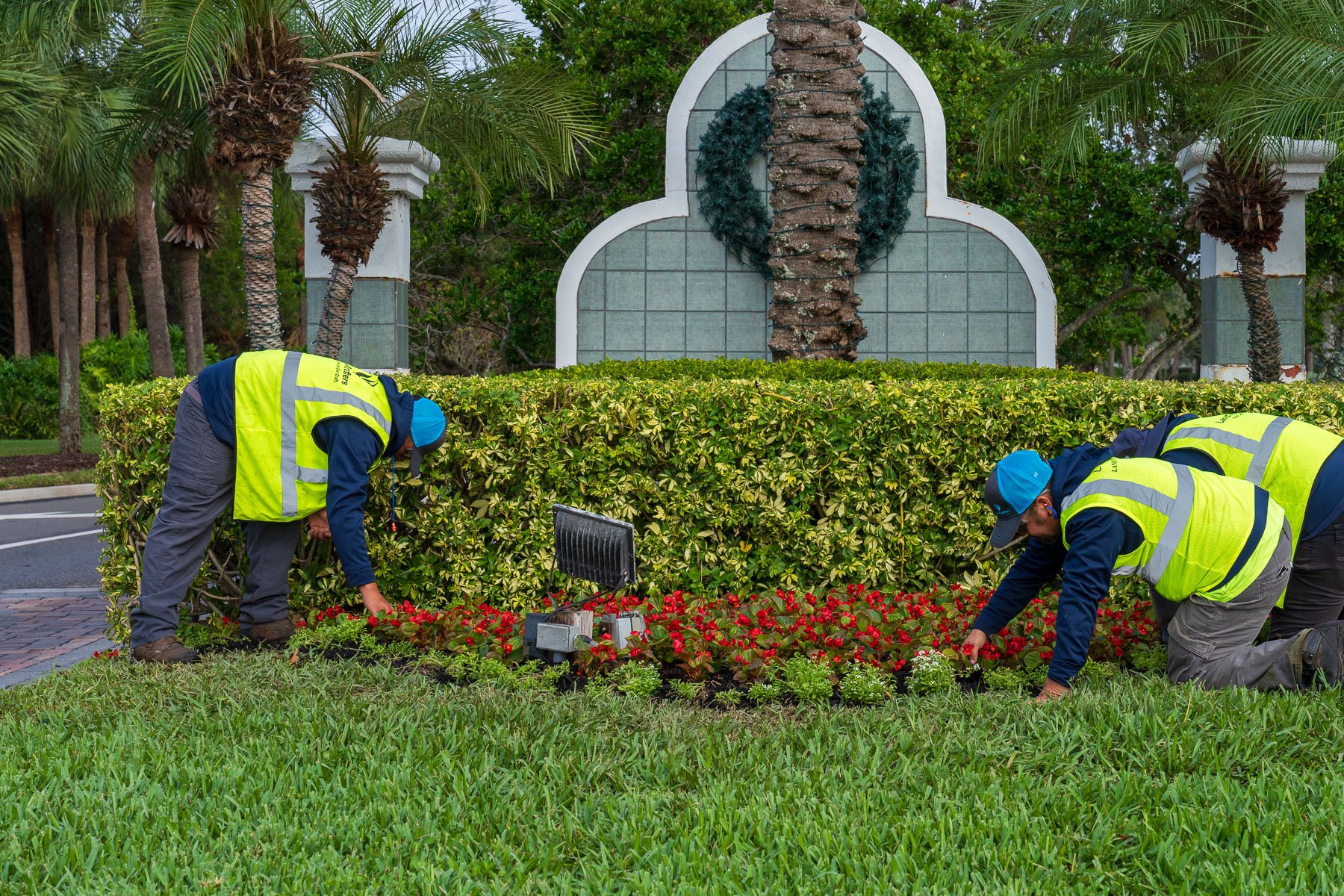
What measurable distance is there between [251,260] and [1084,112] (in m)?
8.80

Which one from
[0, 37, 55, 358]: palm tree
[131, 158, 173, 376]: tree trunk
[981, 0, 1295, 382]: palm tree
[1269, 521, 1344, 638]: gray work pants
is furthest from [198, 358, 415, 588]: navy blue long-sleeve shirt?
[131, 158, 173, 376]: tree trunk

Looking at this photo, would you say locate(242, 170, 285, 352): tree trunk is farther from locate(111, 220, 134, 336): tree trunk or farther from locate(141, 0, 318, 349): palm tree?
locate(111, 220, 134, 336): tree trunk

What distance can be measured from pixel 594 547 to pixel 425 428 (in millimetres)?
1021

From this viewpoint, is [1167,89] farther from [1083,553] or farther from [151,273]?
[151,273]

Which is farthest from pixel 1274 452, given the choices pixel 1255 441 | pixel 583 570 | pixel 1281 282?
pixel 1281 282

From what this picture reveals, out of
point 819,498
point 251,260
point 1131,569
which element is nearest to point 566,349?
point 251,260

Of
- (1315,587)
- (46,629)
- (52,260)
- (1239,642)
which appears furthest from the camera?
(52,260)

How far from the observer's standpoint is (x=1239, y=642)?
440 centimetres

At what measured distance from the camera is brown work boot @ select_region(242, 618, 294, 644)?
531cm

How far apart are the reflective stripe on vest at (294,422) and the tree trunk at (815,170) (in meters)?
5.19

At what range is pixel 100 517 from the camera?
560 cm

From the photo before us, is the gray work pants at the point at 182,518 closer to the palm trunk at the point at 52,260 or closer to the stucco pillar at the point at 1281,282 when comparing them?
the stucco pillar at the point at 1281,282

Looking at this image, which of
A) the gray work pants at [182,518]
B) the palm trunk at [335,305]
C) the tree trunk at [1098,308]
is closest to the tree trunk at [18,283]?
the palm trunk at [335,305]

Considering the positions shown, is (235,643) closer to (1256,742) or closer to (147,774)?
(147,774)
